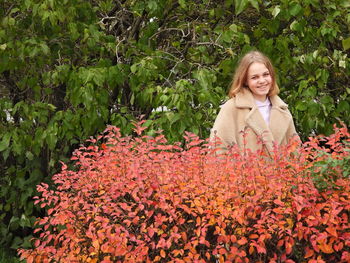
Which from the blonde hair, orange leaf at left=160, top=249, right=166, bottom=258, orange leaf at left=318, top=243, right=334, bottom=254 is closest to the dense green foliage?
the blonde hair

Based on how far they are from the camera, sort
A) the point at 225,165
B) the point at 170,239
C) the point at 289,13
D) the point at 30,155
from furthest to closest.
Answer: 1. the point at 30,155
2. the point at 289,13
3. the point at 225,165
4. the point at 170,239

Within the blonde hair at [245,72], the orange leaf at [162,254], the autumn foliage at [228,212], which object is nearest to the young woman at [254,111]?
the blonde hair at [245,72]

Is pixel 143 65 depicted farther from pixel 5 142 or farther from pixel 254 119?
pixel 5 142

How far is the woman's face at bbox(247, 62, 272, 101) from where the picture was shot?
4434 mm

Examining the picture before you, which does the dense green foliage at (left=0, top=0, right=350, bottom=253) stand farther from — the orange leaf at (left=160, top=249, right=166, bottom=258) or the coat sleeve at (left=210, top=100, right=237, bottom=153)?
the orange leaf at (left=160, top=249, right=166, bottom=258)

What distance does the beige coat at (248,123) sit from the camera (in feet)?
14.3

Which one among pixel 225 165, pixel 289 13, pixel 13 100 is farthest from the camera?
pixel 13 100

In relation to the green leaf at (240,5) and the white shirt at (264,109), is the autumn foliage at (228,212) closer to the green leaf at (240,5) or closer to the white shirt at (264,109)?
→ the white shirt at (264,109)

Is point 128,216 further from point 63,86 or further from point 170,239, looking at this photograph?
point 63,86

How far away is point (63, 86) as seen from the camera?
619cm

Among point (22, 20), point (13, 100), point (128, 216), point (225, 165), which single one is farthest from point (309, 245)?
point (13, 100)

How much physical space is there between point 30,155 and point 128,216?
249 cm

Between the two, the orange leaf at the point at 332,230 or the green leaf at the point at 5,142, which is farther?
the green leaf at the point at 5,142

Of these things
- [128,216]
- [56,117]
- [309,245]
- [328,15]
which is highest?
[328,15]
